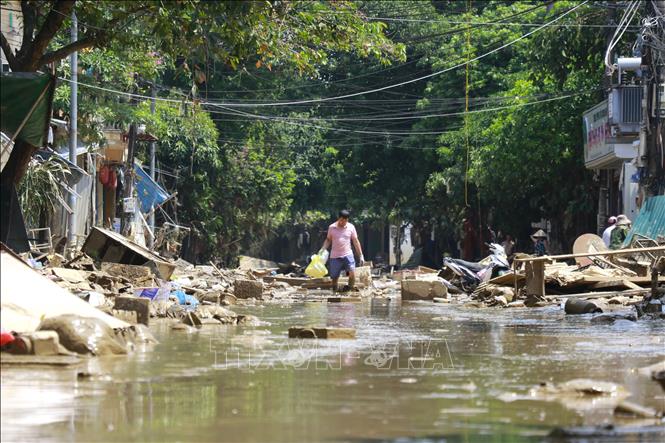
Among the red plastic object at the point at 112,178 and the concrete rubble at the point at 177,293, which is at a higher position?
the red plastic object at the point at 112,178

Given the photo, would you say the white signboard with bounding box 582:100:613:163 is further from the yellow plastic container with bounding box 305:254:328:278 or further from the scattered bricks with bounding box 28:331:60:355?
the scattered bricks with bounding box 28:331:60:355

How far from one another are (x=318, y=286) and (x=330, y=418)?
64.9ft

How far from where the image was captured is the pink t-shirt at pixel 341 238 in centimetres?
2275

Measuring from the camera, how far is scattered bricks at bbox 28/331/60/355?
29.1 ft

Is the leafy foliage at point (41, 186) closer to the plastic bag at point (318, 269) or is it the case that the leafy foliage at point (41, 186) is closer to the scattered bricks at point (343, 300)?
the plastic bag at point (318, 269)

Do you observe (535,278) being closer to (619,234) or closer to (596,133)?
(619,234)

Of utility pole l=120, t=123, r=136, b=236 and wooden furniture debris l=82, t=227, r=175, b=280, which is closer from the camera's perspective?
wooden furniture debris l=82, t=227, r=175, b=280

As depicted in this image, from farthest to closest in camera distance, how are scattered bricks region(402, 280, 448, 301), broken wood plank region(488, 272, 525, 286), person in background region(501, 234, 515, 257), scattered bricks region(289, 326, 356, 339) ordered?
person in background region(501, 234, 515, 257) < scattered bricks region(402, 280, 448, 301) < broken wood plank region(488, 272, 525, 286) < scattered bricks region(289, 326, 356, 339)

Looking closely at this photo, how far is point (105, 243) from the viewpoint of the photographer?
22703 mm

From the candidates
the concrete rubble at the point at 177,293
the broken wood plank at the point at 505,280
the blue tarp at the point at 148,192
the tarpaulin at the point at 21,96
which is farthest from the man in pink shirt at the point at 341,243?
the blue tarp at the point at 148,192

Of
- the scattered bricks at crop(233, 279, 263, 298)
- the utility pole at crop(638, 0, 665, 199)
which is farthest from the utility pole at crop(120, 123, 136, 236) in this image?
the scattered bricks at crop(233, 279, 263, 298)

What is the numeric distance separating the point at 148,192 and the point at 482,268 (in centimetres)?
1826

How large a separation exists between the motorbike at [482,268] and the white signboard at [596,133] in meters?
9.48

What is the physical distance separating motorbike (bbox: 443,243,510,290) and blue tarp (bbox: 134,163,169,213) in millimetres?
16961
